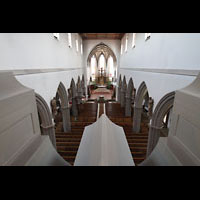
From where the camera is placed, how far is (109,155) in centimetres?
47

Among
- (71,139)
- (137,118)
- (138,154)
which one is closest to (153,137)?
(138,154)

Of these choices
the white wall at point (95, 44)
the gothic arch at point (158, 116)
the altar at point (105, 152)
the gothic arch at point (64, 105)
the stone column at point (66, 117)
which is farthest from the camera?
the white wall at point (95, 44)

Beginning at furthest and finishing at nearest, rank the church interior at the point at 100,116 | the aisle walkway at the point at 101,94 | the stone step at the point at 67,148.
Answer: the aisle walkway at the point at 101,94
the stone step at the point at 67,148
the church interior at the point at 100,116

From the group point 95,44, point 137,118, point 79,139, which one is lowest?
point 79,139

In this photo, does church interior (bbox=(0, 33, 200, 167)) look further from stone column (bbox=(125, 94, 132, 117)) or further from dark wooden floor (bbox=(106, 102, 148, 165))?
stone column (bbox=(125, 94, 132, 117))

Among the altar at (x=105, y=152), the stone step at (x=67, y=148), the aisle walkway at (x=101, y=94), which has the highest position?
the altar at (x=105, y=152)

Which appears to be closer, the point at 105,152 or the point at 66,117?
the point at 105,152

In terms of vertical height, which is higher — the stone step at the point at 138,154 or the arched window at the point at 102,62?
the arched window at the point at 102,62

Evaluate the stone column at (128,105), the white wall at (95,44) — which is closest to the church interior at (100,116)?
the stone column at (128,105)

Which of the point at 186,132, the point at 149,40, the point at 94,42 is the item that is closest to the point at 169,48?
the point at 149,40

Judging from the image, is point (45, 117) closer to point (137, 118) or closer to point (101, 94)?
point (137, 118)

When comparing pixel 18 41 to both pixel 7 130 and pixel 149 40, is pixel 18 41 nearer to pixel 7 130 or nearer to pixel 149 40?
pixel 7 130

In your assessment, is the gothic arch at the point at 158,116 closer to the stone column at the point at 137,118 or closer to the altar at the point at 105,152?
the stone column at the point at 137,118
